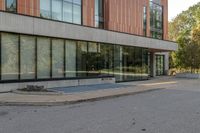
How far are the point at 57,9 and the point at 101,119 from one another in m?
15.0

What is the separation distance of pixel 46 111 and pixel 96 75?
1361 centimetres

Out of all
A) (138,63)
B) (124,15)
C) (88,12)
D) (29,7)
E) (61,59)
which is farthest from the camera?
(138,63)

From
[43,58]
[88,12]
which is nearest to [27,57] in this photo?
[43,58]

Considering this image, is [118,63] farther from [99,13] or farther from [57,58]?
[57,58]

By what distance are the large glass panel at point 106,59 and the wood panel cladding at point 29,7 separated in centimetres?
702

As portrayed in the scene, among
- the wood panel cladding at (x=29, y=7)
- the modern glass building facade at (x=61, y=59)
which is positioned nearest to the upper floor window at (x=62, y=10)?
the wood panel cladding at (x=29, y=7)

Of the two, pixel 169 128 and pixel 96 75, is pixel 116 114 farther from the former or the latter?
pixel 96 75

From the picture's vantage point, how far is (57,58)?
22156 millimetres

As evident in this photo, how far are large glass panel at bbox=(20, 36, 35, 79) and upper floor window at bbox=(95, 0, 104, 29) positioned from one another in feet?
31.6

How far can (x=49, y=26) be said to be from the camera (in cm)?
2081

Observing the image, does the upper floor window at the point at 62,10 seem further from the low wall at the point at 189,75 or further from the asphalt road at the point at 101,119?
the low wall at the point at 189,75

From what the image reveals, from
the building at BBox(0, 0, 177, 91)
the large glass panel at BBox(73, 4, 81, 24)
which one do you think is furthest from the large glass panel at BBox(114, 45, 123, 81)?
the large glass panel at BBox(73, 4, 81, 24)

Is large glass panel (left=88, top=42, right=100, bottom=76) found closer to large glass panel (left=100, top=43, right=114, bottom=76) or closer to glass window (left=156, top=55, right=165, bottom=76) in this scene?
large glass panel (left=100, top=43, right=114, bottom=76)

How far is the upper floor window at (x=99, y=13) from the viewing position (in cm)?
2859
